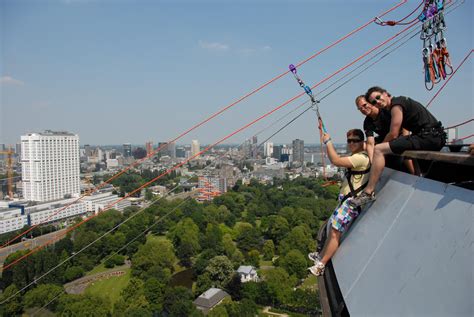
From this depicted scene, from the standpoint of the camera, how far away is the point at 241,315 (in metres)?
10.4

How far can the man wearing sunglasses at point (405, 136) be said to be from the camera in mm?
1760

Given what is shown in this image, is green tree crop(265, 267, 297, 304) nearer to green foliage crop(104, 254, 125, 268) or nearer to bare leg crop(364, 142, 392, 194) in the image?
green foliage crop(104, 254, 125, 268)

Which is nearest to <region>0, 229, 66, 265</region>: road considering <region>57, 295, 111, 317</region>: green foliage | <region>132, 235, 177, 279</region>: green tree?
<region>132, 235, 177, 279</region>: green tree

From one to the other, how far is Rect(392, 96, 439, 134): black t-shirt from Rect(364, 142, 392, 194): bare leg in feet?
0.72

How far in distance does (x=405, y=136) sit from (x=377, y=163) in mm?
213

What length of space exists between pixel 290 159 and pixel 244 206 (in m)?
50.4

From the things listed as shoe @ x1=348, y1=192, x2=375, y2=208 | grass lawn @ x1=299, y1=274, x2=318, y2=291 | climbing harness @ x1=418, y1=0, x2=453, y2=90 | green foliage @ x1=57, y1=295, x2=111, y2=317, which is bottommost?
grass lawn @ x1=299, y1=274, x2=318, y2=291

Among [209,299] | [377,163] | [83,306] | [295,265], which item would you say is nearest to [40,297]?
[83,306]

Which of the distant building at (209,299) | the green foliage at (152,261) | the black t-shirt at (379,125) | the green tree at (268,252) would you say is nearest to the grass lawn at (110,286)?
the green foliage at (152,261)

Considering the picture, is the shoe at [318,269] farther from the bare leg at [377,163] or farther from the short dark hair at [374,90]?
the short dark hair at [374,90]

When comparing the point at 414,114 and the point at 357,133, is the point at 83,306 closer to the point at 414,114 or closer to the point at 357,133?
the point at 357,133

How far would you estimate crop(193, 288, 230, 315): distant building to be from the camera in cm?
1141

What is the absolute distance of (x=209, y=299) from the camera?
1170 centimetres

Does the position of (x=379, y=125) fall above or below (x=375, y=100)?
below
